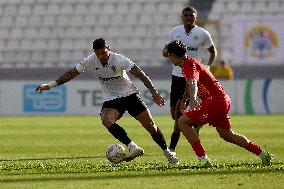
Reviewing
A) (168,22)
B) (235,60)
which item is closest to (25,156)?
(235,60)

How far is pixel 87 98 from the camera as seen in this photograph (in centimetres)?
2838

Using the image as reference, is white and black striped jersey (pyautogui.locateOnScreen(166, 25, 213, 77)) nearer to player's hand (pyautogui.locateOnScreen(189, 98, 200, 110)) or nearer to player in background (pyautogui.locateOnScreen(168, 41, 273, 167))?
player in background (pyautogui.locateOnScreen(168, 41, 273, 167))

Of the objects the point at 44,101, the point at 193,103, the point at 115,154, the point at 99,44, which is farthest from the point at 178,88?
the point at 44,101

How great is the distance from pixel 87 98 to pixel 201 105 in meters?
17.7

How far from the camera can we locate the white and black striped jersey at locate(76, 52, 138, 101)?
12047mm

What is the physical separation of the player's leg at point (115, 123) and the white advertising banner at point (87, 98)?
51.6 ft

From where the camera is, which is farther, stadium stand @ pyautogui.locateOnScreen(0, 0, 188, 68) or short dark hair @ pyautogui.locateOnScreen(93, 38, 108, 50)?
stadium stand @ pyautogui.locateOnScreen(0, 0, 188, 68)

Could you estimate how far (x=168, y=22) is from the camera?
119ft

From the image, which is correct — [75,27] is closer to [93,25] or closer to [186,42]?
[93,25]

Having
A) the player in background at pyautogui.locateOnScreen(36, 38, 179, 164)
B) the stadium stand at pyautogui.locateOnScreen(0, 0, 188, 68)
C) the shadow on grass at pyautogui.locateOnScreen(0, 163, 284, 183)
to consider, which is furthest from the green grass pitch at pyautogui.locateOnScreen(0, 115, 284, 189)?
the stadium stand at pyautogui.locateOnScreen(0, 0, 188, 68)

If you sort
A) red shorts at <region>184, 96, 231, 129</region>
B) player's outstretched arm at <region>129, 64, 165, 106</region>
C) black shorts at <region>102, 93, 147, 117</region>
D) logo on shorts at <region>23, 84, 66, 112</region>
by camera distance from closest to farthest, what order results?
1. red shorts at <region>184, 96, 231, 129</region>
2. player's outstretched arm at <region>129, 64, 165, 106</region>
3. black shorts at <region>102, 93, 147, 117</region>
4. logo on shorts at <region>23, 84, 66, 112</region>

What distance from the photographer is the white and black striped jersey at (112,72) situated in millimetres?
12047

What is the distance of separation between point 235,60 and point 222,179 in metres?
24.6

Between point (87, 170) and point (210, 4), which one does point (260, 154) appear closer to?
point (87, 170)
